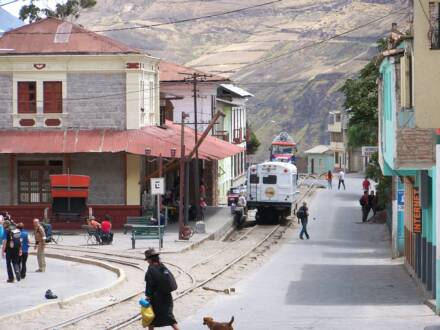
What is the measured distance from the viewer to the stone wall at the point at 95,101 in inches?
1935

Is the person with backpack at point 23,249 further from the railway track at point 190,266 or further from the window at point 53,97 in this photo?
the window at point 53,97

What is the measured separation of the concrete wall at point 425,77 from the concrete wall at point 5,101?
28104mm

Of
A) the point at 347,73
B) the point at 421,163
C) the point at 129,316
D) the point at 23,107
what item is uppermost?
the point at 347,73

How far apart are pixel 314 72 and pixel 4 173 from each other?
Answer: 15249 centimetres

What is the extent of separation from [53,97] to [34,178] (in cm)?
345

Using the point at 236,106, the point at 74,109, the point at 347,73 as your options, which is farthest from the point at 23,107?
the point at 347,73

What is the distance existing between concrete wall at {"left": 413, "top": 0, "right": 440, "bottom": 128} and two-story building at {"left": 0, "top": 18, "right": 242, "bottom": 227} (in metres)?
25.2

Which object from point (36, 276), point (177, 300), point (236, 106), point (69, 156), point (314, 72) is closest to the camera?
point (177, 300)

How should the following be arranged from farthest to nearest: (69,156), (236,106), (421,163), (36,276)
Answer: (236,106)
(69,156)
(36,276)
(421,163)

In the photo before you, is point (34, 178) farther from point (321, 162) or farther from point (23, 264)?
point (321, 162)

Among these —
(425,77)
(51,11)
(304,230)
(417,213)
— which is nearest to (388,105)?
(417,213)

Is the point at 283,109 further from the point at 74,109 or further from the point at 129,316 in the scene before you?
the point at 129,316

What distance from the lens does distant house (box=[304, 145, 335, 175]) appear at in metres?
136

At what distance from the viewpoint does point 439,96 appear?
2373cm
